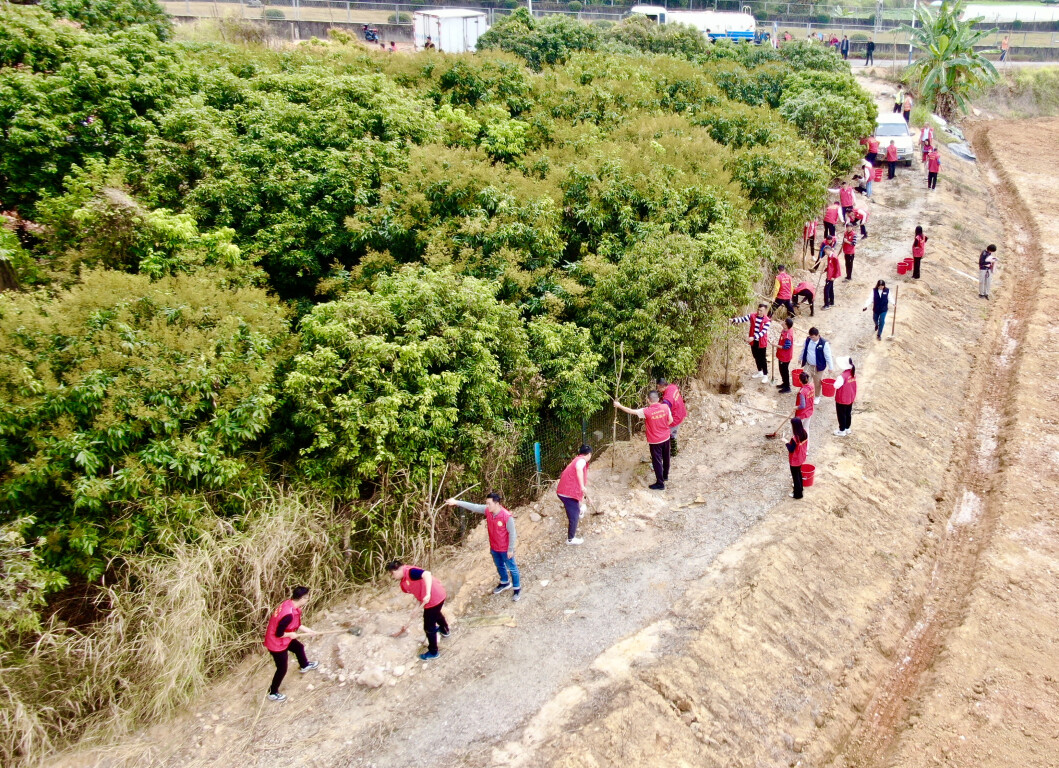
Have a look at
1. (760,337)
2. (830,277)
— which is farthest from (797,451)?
(830,277)

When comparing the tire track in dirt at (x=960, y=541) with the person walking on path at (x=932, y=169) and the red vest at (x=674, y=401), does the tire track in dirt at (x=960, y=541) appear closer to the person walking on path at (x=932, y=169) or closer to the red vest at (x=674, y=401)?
the red vest at (x=674, y=401)

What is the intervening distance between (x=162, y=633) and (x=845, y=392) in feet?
35.3

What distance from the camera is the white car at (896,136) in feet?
92.4

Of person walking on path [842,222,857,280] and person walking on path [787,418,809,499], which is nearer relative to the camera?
person walking on path [787,418,809,499]

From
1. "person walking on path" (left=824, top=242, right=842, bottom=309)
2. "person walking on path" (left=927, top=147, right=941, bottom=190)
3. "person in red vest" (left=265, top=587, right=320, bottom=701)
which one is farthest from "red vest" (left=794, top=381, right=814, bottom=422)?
"person walking on path" (left=927, top=147, right=941, bottom=190)

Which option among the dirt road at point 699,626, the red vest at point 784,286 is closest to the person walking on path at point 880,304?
the red vest at point 784,286

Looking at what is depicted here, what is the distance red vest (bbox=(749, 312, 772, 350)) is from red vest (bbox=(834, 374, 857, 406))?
2.24 m

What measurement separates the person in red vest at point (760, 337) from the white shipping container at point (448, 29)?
1926 centimetres

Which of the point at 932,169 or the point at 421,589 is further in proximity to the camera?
the point at 932,169

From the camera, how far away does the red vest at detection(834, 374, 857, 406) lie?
12.8m

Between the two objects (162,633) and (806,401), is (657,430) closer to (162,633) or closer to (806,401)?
(806,401)

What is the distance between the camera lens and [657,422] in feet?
37.8

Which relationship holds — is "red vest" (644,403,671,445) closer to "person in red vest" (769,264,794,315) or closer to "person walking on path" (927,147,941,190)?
"person in red vest" (769,264,794,315)

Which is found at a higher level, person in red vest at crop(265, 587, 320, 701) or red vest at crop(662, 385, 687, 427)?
red vest at crop(662, 385, 687, 427)
